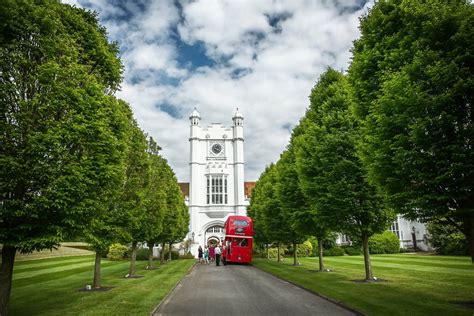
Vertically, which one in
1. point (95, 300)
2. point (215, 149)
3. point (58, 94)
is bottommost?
point (95, 300)

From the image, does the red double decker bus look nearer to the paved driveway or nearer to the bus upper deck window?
the bus upper deck window

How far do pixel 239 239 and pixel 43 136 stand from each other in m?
30.4

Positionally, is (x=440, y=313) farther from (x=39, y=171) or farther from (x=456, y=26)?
(x=39, y=171)

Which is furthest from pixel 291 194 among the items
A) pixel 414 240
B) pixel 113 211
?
pixel 414 240

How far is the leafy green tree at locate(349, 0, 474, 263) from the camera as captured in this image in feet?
33.5

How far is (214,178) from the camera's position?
Answer: 65438 millimetres

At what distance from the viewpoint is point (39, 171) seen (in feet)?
30.5

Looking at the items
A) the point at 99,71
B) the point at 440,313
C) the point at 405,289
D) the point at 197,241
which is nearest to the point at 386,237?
the point at 197,241

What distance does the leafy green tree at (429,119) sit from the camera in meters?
10.2

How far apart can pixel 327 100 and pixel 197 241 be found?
44.7 metres

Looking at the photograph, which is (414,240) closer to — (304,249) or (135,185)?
(304,249)

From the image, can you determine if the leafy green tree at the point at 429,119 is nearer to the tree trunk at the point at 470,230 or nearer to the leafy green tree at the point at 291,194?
the tree trunk at the point at 470,230

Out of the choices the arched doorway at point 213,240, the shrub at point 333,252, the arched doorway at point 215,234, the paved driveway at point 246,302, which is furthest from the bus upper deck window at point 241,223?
the arched doorway at point 213,240

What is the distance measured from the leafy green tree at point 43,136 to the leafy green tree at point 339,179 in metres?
12.2
